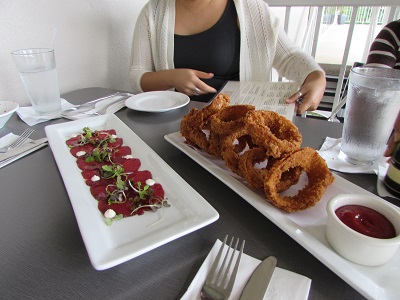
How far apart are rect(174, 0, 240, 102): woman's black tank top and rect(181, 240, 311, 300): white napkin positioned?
1.10 metres

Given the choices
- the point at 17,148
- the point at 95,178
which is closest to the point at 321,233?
the point at 95,178

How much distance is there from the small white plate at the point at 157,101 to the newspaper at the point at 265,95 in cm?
20

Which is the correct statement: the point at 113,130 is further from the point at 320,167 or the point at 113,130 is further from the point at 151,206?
the point at 320,167

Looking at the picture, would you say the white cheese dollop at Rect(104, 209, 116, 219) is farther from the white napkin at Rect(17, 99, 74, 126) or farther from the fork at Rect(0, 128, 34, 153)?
the white napkin at Rect(17, 99, 74, 126)

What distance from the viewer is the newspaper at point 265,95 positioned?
938 mm

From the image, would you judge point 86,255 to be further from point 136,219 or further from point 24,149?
point 24,149

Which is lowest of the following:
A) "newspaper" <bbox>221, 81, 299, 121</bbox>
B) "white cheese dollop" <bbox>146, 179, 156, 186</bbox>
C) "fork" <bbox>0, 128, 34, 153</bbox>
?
"fork" <bbox>0, 128, 34, 153</bbox>

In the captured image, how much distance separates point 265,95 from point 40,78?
84cm

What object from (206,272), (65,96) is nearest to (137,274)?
(206,272)

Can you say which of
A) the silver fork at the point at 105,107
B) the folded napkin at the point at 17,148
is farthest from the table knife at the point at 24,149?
the silver fork at the point at 105,107

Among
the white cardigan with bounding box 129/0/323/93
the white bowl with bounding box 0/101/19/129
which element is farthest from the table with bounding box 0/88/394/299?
the white cardigan with bounding box 129/0/323/93

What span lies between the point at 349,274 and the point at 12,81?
1.41m

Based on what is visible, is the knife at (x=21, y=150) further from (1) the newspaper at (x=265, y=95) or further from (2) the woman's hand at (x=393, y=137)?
(2) the woman's hand at (x=393, y=137)

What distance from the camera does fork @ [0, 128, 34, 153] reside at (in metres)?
0.78
